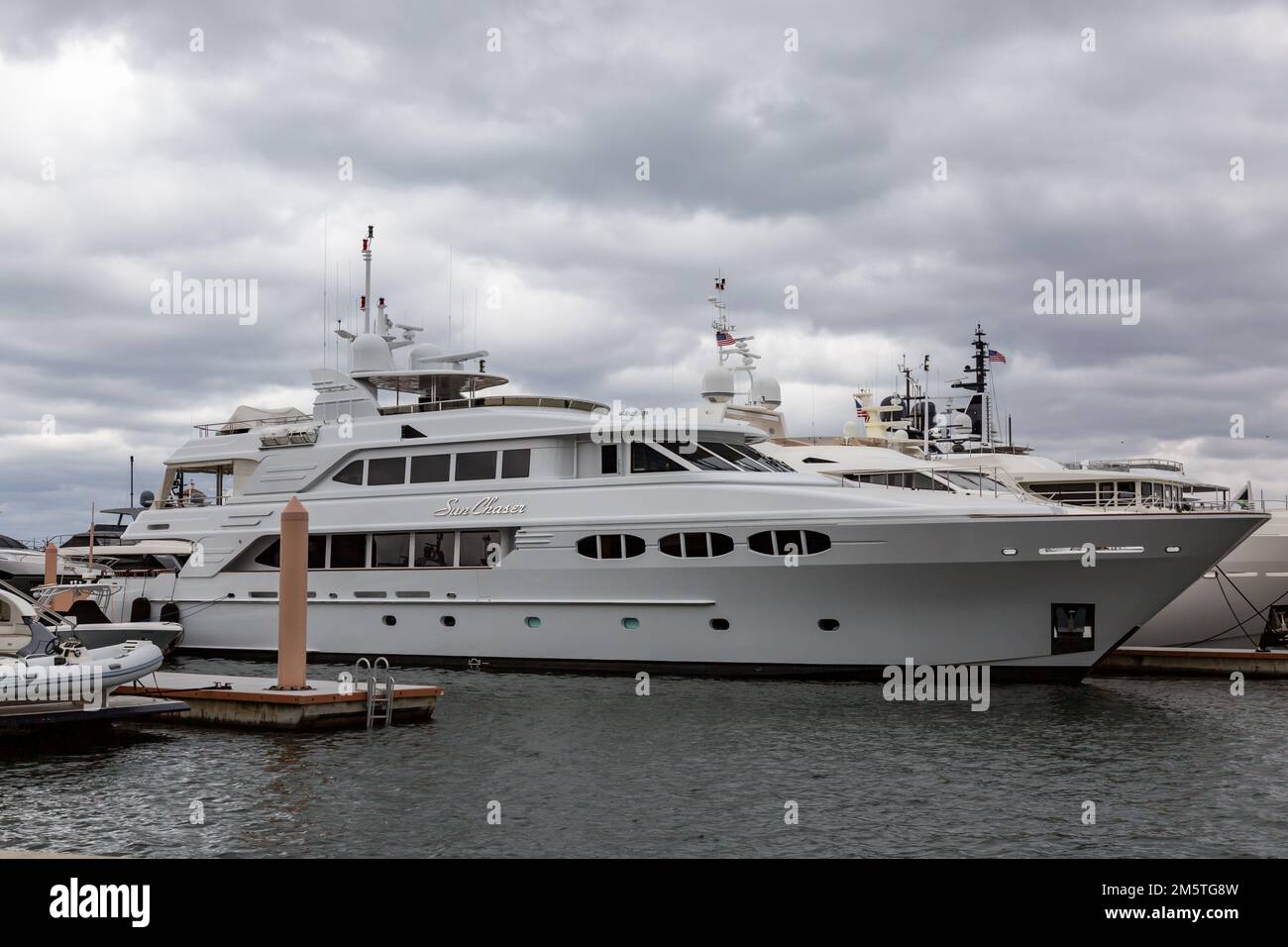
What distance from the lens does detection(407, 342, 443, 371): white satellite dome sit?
25812 millimetres

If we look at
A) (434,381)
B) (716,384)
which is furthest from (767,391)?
(434,381)

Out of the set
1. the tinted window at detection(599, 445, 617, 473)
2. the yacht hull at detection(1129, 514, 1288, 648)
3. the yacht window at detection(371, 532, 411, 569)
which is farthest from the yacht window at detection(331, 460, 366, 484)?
the yacht hull at detection(1129, 514, 1288, 648)

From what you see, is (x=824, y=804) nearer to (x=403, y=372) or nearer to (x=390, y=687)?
(x=390, y=687)

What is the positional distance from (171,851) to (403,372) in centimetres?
1587

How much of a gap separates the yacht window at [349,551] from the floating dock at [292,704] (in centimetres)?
576

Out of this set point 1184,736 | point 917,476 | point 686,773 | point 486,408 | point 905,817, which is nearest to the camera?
point 905,817

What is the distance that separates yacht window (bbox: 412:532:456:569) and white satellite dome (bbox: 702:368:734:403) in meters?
11.1

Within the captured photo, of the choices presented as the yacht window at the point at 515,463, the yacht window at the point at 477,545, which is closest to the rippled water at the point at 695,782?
the yacht window at the point at 477,545

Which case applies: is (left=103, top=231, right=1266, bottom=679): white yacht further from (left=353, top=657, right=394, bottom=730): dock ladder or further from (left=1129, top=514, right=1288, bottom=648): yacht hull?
(left=1129, top=514, right=1288, bottom=648): yacht hull

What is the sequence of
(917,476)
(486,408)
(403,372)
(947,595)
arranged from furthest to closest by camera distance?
(917,476), (403,372), (486,408), (947,595)

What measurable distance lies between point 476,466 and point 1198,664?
15.9m

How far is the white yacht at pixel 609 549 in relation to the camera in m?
19.3

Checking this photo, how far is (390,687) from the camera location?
17000mm
